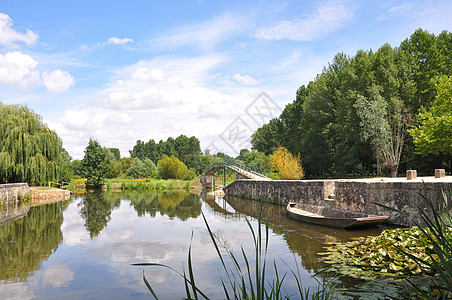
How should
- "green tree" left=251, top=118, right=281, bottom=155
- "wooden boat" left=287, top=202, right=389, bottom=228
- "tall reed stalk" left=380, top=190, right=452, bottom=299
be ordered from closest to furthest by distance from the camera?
"tall reed stalk" left=380, top=190, right=452, bottom=299 → "wooden boat" left=287, top=202, right=389, bottom=228 → "green tree" left=251, top=118, right=281, bottom=155

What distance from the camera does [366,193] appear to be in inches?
498

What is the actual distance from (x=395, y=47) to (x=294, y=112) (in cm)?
1798

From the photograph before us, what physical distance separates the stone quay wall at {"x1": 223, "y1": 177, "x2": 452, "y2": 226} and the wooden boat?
0.63m

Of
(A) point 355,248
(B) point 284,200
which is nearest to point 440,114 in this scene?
(B) point 284,200

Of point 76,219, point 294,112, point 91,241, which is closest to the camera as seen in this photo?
point 91,241

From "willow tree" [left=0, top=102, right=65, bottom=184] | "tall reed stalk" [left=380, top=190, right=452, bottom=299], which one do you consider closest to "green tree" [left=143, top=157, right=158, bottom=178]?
"willow tree" [left=0, top=102, right=65, bottom=184]

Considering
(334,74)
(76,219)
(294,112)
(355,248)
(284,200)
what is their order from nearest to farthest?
(355,248)
(76,219)
(284,200)
(334,74)
(294,112)

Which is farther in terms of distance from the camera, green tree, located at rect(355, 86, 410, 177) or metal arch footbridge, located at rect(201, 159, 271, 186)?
metal arch footbridge, located at rect(201, 159, 271, 186)

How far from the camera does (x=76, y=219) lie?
50.7 ft

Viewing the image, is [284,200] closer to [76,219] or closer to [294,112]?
[76,219]

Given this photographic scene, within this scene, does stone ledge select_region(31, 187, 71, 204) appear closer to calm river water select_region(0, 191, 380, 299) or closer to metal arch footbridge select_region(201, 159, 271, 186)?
calm river water select_region(0, 191, 380, 299)

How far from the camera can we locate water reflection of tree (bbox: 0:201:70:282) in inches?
295

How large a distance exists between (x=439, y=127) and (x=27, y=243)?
74.3 ft

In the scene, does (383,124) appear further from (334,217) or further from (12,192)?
(12,192)
